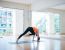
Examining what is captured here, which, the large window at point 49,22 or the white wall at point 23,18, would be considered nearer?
the large window at point 49,22

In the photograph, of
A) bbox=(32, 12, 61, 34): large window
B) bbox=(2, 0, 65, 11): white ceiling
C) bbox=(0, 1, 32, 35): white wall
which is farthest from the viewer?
bbox=(0, 1, 32, 35): white wall

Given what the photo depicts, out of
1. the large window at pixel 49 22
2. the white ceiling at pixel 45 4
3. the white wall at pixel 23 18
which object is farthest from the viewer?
the white wall at pixel 23 18

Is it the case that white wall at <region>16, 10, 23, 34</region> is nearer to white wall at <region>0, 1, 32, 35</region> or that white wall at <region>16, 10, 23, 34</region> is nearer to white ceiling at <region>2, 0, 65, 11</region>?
white wall at <region>0, 1, 32, 35</region>

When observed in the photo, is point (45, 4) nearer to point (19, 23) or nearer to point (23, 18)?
point (23, 18)

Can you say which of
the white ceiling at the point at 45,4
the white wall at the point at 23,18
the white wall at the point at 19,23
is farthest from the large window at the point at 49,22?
the white wall at the point at 19,23

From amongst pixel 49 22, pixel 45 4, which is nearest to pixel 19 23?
pixel 49 22

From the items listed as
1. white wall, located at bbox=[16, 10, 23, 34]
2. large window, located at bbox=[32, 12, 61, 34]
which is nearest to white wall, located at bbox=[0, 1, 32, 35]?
white wall, located at bbox=[16, 10, 23, 34]

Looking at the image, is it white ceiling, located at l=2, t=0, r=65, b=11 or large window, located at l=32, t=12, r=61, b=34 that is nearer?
white ceiling, located at l=2, t=0, r=65, b=11

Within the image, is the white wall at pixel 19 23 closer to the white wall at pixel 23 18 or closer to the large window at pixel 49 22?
the white wall at pixel 23 18

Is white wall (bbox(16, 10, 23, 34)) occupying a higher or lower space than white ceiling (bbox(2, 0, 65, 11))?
lower

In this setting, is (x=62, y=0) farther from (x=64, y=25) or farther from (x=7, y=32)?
(x=7, y=32)

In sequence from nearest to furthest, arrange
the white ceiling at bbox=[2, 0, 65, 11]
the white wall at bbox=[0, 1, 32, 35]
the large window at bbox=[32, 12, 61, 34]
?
the white ceiling at bbox=[2, 0, 65, 11] → the large window at bbox=[32, 12, 61, 34] → the white wall at bbox=[0, 1, 32, 35]

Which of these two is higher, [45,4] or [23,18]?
[45,4]

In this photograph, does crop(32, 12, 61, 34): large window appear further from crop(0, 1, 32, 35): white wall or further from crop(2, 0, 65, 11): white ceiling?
crop(2, 0, 65, 11): white ceiling
